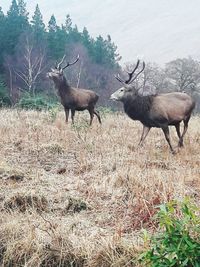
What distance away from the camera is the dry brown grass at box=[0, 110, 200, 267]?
419cm

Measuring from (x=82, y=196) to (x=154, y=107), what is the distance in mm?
4430

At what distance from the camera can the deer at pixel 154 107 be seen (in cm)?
938

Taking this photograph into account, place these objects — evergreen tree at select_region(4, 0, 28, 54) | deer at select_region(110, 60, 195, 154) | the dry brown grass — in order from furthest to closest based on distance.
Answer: evergreen tree at select_region(4, 0, 28, 54) < deer at select_region(110, 60, 195, 154) < the dry brown grass

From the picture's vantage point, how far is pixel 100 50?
4909cm

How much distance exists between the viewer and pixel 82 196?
5.46 m

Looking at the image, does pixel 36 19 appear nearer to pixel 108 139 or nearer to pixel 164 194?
pixel 108 139

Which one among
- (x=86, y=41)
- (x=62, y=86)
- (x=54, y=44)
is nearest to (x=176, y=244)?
(x=62, y=86)

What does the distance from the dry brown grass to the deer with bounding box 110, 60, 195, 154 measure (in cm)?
84

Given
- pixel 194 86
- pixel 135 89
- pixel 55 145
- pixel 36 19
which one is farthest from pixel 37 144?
pixel 36 19

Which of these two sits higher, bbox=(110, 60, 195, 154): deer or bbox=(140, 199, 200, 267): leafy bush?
bbox=(140, 199, 200, 267): leafy bush

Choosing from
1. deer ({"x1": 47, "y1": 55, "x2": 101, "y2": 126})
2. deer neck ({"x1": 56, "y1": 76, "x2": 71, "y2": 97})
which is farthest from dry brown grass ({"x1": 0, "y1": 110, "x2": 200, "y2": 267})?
deer neck ({"x1": 56, "y1": 76, "x2": 71, "y2": 97})

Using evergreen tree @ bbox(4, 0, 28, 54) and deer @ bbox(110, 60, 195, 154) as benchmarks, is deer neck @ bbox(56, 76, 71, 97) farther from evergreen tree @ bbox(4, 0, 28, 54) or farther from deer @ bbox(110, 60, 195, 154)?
evergreen tree @ bbox(4, 0, 28, 54)

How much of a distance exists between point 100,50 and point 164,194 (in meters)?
45.2

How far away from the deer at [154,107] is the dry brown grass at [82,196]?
2.76 feet
